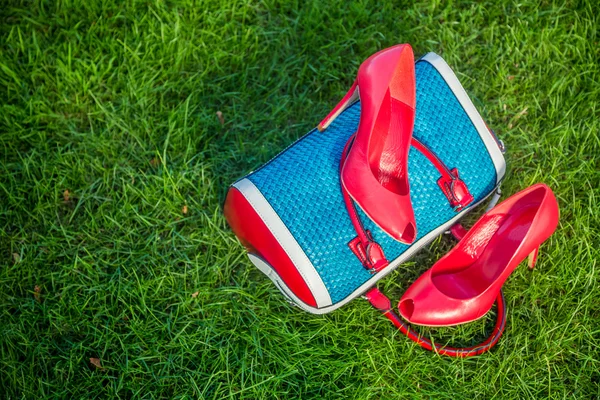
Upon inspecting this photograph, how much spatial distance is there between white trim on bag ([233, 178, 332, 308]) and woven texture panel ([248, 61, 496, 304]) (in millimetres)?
21

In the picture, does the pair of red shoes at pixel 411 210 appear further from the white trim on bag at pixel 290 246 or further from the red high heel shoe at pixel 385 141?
the white trim on bag at pixel 290 246

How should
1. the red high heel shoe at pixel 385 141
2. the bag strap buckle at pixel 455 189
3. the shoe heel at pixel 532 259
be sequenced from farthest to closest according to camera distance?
1. the shoe heel at pixel 532 259
2. the bag strap buckle at pixel 455 189
3. the red high heel shoe at pixel 385 141

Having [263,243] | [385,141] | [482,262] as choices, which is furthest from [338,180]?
[482,262]

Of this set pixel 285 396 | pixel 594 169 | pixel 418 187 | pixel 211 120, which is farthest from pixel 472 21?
pixel 285 396

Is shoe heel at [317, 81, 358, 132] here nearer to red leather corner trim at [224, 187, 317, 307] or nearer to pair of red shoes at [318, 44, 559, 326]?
pair of red shoes at [318, 44, 559, 326]

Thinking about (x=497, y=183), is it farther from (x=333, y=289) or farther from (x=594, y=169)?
(x=333, y=289)

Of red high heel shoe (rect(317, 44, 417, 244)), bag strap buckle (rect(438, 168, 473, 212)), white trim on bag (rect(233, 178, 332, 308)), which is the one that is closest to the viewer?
red high heel shoe (rect(317, 44, 417, 244))

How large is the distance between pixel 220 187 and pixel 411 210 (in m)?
0.92

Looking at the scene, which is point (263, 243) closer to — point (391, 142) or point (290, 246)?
point (290, 246)

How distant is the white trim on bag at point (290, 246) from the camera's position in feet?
7.01

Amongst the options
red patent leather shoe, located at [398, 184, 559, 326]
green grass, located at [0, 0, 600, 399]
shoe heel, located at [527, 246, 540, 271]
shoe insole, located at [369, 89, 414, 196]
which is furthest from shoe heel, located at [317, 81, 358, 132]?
shoe heel, located at [527, 246, 540, 271]

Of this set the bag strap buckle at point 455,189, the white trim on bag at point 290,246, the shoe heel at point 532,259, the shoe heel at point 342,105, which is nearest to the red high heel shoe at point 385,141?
the shoe heel at point 342,105

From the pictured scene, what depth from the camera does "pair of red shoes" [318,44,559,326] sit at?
6.71ft

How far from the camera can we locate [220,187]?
2.62m
